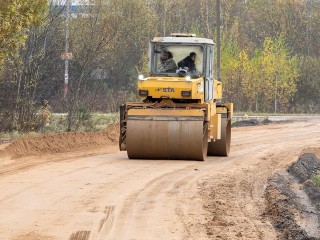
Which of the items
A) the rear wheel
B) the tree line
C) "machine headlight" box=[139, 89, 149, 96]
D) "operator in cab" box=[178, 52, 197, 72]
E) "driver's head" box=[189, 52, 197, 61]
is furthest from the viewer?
the tree line

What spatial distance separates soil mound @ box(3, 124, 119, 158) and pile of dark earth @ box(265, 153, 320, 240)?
6.45 metres

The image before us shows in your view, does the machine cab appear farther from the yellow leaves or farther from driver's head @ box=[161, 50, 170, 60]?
the yellow leaves

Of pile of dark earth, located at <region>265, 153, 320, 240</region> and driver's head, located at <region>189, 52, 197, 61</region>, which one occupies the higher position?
driver's head, located at <region>189, 52, 197, 61</region>

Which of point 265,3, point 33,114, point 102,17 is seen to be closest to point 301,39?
point 265,3

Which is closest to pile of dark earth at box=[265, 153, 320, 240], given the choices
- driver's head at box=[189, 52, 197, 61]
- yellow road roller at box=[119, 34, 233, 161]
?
yellow road roller at box=[119, 34, 233, 161]

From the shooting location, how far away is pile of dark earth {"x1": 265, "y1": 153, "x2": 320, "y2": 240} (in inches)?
444

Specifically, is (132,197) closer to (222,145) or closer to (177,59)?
(177,59)

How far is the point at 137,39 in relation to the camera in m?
59.4

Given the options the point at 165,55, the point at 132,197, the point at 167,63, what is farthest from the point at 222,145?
the point at 132,197

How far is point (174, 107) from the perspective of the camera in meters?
20.9

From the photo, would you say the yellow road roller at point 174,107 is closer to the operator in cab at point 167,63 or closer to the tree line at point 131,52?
the operator in cab at point 167,63

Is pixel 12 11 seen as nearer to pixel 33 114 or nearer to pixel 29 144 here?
pixel 29 144

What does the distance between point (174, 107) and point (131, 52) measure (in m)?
38.8

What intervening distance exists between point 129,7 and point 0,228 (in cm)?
4921
